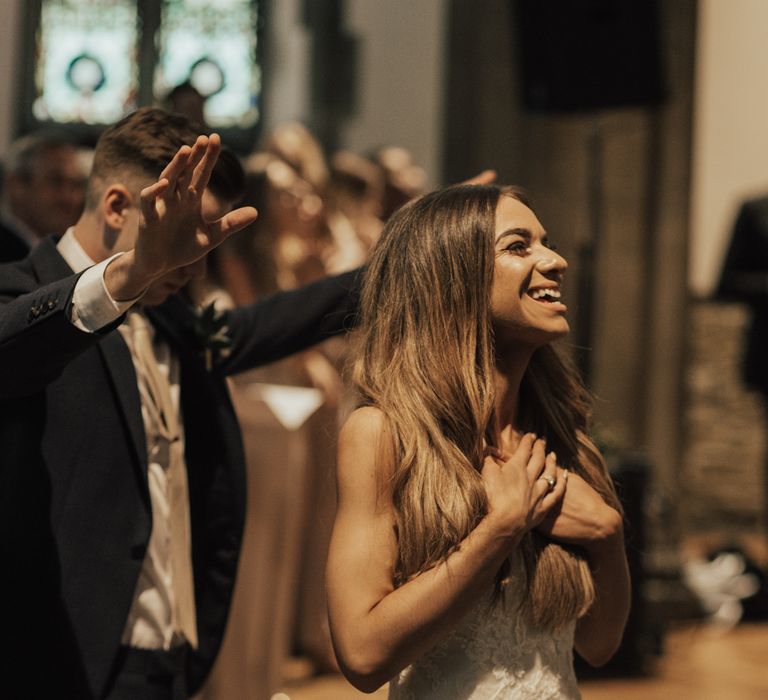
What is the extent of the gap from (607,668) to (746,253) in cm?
369

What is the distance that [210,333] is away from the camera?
2967 millimetres

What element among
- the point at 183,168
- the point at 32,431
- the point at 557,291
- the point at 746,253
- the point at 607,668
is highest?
the point at 183,168

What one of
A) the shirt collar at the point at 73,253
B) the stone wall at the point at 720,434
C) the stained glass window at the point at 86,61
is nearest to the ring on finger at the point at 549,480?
the shirt collar at the point at 73,253

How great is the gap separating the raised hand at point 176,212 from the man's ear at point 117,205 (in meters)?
0.47

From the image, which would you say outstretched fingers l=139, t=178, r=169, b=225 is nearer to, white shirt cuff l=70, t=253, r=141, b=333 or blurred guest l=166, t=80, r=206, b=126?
white shirt cuff l=70, t=253, r=141, b=333

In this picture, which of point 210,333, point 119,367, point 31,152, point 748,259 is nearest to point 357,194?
point 31,152

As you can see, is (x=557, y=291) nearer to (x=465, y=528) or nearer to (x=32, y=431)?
(x=465, y=528)

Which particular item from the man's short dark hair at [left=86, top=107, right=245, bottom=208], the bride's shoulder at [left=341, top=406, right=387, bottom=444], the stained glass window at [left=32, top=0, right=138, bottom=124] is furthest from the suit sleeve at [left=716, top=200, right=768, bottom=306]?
the bride's shoulder at [left=341, top=406, right=387, bottom=444]

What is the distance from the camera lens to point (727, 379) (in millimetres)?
11211

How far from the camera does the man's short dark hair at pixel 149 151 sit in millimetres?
2674

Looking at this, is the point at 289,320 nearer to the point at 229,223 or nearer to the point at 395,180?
the point at 229,223

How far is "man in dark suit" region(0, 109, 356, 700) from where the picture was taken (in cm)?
226

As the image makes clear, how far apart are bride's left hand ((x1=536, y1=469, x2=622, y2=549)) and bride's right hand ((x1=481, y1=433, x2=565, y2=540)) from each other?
41 millimetres

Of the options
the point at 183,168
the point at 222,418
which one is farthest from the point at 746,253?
the point at 183,168
